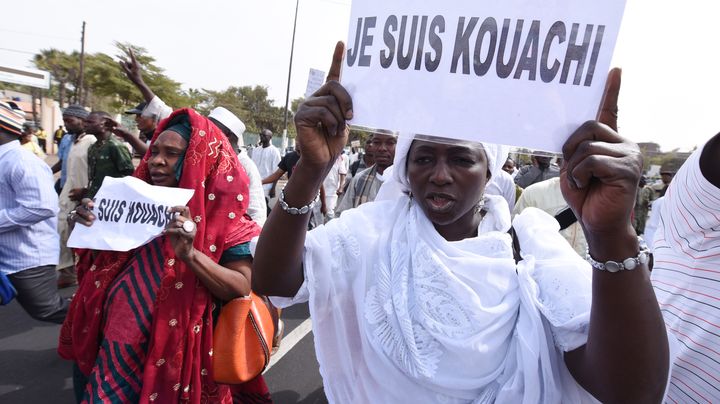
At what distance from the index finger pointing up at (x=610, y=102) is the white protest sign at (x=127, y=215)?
1.51 meters

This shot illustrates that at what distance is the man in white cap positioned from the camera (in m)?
3.57

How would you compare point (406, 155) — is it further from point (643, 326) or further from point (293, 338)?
point (293, 338)

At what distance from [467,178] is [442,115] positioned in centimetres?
34

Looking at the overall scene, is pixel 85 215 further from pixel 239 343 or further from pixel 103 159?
pixel 103 159

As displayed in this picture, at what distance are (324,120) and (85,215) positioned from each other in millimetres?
1410

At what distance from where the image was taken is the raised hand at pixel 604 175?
0.84 m

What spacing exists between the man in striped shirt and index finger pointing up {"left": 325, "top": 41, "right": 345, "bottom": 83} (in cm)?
93

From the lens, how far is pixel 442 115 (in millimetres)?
1002

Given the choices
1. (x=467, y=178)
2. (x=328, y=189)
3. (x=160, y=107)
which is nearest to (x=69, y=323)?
(x=467, y=178)

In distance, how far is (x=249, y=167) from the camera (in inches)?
152

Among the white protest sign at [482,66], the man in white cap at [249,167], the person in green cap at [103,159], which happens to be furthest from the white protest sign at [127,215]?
the person in green cap at [103,159]


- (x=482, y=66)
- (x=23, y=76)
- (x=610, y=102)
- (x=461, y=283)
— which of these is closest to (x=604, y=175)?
(x=610, y=102)

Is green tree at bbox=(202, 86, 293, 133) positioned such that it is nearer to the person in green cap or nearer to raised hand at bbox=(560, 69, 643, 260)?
the person in green cap

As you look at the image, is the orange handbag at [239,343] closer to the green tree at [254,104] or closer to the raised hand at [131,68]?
the raised hand at [131,68]
